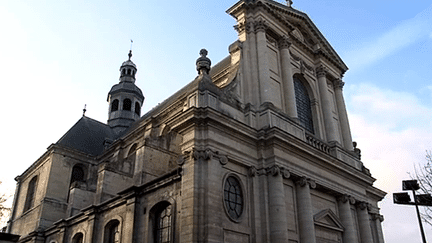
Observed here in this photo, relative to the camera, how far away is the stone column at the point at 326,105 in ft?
58.8

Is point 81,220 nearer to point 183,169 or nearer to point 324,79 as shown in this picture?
point 183,169

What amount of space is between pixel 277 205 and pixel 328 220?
370 centimetres

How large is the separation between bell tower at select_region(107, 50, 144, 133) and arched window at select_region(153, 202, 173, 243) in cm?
A: 1839

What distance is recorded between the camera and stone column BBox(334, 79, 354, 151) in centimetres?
1908

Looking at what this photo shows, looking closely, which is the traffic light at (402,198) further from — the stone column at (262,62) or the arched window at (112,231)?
the arched window at (112,231)

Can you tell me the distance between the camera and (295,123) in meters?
15.0

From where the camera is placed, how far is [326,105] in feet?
61.1

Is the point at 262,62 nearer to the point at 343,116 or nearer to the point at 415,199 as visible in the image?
the point at 343,116

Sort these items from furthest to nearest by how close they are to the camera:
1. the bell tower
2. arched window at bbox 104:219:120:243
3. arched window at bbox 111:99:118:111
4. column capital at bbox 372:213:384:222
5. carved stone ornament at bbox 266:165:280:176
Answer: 1. arched window at bbox 111:99:118:111
2. the bell tower
3. column capital at bbox 372:213:384:222
4. arched window at bbox 104:219:120:243
5. carved stone ornament at bbox 266:165:280:176

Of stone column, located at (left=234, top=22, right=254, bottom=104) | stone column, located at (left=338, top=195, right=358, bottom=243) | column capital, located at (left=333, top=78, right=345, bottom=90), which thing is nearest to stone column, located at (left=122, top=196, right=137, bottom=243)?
stone column, located at (left=234, top=22, right=254, bottom=104)

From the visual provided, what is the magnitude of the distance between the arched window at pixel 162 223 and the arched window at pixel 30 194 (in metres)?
14.9

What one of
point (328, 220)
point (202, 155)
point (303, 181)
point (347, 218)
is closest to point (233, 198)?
point (202, 155)

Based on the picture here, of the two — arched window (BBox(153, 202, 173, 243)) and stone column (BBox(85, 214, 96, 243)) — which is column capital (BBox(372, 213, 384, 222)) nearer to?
arched window (BBox(153, 202, 173, 243))

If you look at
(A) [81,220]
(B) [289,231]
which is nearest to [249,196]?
(B) [289,231]
